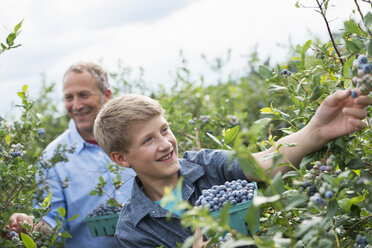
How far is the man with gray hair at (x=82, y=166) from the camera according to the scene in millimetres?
3381

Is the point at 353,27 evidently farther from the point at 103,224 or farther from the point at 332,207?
the point at 103,224

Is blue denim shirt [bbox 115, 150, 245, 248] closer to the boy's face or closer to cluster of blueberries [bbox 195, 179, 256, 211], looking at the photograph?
the boy's face

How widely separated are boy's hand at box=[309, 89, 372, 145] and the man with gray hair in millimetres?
1993

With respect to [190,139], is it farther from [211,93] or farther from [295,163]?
[211,93]

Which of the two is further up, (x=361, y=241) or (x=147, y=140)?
(x=147, y=140)

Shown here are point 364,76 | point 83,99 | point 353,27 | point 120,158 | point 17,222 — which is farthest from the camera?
point 83,99

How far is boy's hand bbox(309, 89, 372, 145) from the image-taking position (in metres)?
1.25

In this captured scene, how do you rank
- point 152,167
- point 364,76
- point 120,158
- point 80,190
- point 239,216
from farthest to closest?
point 80,190 → point 120,158 → point 152,167 → point 239,216 → point 364,76

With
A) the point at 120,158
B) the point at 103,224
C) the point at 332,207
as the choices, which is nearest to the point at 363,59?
the point at 332,207

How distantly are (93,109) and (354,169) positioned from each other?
2.90 meters

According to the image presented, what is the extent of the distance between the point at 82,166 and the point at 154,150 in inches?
71.2

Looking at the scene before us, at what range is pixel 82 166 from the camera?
11.9 ft

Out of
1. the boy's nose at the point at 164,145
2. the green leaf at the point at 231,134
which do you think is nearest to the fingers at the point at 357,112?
the green leaf at the point at 231,134

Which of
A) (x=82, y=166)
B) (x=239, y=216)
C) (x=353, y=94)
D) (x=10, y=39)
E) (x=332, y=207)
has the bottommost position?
(x=82, y=166)
